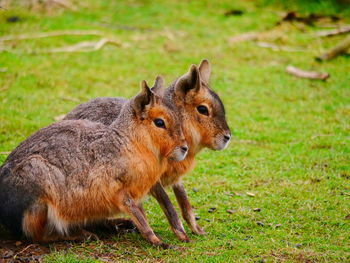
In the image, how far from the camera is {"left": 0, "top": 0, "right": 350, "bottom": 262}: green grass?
5012mm

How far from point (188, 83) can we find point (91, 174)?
120cm

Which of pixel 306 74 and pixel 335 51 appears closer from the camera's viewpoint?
pixel 306 74

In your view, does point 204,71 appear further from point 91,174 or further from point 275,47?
point 275,47

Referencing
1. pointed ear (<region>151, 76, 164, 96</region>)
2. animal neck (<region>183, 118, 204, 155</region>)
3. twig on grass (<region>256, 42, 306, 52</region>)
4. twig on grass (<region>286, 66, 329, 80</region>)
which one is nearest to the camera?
pointed ear (<region>151, 76, 164, 96</region>)

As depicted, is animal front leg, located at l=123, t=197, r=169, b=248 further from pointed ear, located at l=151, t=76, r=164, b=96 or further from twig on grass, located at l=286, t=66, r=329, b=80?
twig on grass, located at l=286, t=66, r=329, b=80

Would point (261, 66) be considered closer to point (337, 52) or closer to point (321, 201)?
point (337, 52)

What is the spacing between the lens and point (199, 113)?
5.17 m

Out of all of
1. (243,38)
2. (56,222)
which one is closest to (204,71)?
(56,222)

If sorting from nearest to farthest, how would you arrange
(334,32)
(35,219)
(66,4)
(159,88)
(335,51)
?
(35,219) → (159,88) → (335,51) → (334,32) → (66,4)

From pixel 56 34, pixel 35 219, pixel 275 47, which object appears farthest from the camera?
pixel 275 47

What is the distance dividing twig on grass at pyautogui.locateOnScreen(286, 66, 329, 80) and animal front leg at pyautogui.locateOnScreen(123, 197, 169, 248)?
6452mm

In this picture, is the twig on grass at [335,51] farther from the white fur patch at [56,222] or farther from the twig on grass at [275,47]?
the white fur patch at [56,222]

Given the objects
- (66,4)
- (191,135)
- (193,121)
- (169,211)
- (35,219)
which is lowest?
(169,211)

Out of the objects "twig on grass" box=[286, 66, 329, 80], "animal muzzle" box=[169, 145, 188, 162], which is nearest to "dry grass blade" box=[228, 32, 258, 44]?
A: "twig on grass" box=[286, 66, 329, 80]
